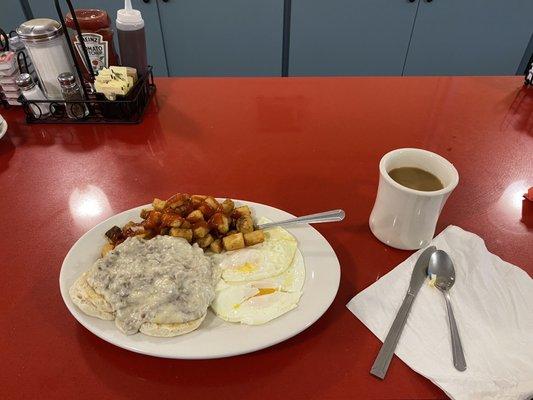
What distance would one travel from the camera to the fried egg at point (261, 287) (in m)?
0.74

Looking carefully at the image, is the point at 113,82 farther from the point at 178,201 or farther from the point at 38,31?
the point at 178,201

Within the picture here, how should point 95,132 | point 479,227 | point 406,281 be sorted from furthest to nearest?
point 95,132 → point 479,227 → point 406,281

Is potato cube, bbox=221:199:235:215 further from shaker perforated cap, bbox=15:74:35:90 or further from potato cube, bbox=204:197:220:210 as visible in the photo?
shaker perforated cap, bbox=15:74:35:90

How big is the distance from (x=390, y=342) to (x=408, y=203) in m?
0.28

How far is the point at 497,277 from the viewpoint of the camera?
847 millimetres

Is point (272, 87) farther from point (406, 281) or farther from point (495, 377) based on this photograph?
point (495, 377)

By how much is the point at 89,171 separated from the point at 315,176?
0.66 metres

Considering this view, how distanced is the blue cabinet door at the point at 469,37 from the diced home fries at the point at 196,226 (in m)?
2.50

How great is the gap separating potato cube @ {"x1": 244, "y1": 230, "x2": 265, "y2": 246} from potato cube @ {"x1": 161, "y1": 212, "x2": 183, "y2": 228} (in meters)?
0.14

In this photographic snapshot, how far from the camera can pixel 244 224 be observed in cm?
89

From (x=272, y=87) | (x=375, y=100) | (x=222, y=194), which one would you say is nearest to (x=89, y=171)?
(x=222, y=194)

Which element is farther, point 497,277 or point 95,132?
point 95,132

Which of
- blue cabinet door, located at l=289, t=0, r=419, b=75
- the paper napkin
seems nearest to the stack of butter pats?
the paper napkin

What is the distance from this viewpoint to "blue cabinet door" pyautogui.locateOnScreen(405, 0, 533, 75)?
273cm
